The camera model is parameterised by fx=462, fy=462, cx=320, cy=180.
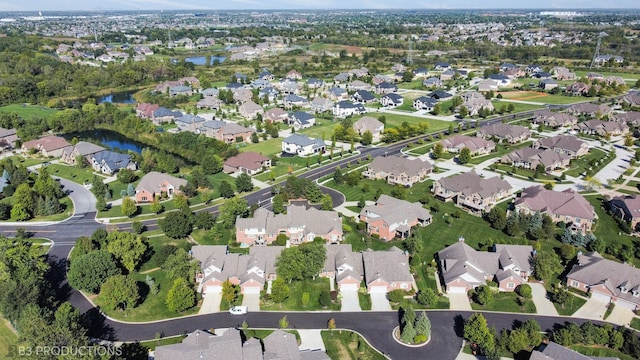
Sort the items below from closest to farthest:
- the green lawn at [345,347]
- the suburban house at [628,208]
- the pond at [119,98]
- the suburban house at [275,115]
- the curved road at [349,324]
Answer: the green lawn at [345,347] < the curved road at [349,324] < the suburban house at [628,208] < the suburban house at [275,115] < the pond at [119,98]

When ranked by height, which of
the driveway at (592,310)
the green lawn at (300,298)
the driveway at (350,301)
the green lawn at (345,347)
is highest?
the driveway at (592,310)

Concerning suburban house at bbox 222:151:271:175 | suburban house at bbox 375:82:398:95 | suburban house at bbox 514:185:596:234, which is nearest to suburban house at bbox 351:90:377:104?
suburban house at bbox 375:82:398:95

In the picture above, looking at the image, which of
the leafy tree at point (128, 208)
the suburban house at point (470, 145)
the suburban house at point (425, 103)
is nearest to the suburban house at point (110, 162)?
the leafy tree at point (128, 208)

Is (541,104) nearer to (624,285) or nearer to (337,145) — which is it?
(337,145)

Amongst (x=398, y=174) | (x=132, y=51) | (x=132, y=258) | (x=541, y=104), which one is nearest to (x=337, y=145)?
(x=398, y=174)


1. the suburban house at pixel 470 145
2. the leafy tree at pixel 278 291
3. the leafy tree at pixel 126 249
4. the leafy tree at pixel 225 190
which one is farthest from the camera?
the suburban house at pixel 470 145

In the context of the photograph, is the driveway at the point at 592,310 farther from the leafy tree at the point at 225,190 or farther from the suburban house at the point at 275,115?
the suburban house at the point at 275,115

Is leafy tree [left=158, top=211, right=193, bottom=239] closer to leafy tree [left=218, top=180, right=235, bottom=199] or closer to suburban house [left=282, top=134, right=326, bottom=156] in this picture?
leafy tree [left=218, top=180, right=235, bottom=199]
